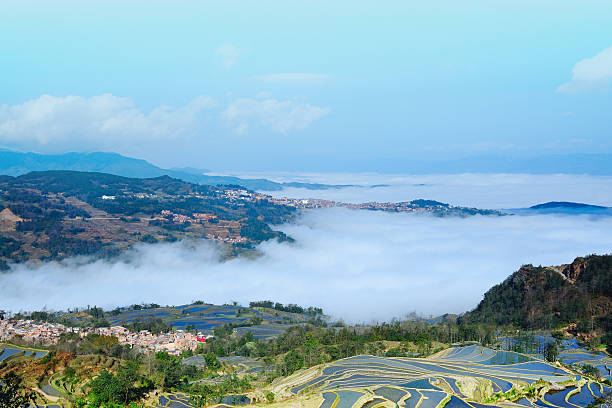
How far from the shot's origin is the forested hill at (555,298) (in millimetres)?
47022

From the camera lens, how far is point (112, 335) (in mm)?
48969

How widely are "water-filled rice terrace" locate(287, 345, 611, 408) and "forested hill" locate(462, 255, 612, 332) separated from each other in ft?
46.3

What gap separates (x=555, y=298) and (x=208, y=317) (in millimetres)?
43230

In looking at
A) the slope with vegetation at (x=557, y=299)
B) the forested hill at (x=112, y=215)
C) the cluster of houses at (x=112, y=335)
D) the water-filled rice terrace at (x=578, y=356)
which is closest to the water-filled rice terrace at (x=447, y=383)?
the water-filled rice terrace at (x=578, y=356)

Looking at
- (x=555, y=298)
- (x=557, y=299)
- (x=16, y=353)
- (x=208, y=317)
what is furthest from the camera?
(x=208, y=317)

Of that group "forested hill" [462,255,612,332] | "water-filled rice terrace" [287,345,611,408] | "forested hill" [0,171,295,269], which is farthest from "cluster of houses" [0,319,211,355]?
"forested hill" [0,171,295,269]

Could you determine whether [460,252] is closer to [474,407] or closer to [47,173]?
[474,407]

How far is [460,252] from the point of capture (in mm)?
112688

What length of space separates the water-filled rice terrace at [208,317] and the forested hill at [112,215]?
3105cm

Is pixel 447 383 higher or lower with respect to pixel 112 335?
higher

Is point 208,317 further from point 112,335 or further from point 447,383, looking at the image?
point 447,383

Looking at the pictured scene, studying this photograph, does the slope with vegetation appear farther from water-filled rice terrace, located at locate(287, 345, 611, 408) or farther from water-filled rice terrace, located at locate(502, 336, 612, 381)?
water-filled rice terrace, located at locate(287, 345, 611, 408)

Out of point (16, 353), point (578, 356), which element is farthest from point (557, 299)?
point (16, 353)

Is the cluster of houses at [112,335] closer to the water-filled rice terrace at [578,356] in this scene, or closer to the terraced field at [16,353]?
the terraced field at [16,353]
